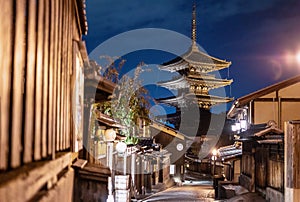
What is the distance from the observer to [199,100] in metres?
58.2

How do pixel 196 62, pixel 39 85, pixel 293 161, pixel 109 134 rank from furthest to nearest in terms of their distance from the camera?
1. pixel 196 62
2. pixel 109 134
3. pixel 293 161
4. pixel 39 85

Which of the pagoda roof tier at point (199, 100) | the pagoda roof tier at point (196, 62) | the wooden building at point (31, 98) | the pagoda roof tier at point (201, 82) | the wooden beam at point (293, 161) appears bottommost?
the wooden beam at point (293, 161)

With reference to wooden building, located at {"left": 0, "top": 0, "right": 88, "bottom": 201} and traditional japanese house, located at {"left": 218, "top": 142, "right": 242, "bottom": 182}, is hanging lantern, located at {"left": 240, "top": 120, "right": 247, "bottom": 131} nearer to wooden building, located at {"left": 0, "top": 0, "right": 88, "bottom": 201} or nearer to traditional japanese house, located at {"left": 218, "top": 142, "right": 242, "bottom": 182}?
traditional japanese house, located at {"left": 218, "top": 142, "right": 242, "bottom": 182}

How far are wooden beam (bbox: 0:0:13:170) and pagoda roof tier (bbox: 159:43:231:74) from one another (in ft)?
183

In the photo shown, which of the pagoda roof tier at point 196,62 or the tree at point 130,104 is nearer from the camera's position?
the tree at point 130,104

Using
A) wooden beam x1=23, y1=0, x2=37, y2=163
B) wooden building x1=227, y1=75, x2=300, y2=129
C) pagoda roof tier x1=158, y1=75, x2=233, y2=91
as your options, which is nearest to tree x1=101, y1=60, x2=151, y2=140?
wooden building x1=227, y1=75, x2=300, y2=129

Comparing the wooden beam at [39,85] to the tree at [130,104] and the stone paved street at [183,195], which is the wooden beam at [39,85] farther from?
the stone paved street at [183,195]

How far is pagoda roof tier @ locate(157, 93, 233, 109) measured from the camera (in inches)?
2269

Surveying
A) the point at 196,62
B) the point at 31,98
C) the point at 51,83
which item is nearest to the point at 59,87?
the point at 51,83

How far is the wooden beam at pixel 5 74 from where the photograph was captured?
2.75 meters

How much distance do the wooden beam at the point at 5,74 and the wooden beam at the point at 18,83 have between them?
114 mm

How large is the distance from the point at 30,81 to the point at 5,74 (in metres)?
0.93

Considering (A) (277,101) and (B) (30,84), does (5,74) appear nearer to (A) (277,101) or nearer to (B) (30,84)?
(B) (30,84)

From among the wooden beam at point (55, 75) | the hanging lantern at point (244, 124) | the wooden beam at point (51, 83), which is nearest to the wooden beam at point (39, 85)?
the wooden beam at point (51, 83)
